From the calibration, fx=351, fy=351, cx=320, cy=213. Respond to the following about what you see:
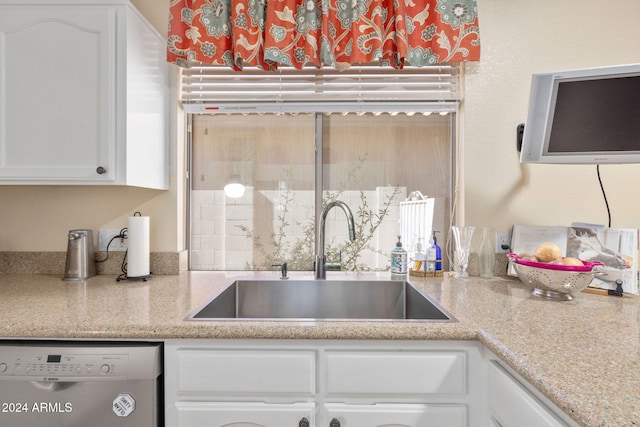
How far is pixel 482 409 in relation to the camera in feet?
3.34

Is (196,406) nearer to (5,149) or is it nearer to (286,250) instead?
(286,250)

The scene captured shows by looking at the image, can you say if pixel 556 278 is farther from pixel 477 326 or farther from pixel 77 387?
pixel 77 387

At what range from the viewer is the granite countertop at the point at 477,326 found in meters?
0.70

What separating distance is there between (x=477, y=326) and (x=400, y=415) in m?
0.34

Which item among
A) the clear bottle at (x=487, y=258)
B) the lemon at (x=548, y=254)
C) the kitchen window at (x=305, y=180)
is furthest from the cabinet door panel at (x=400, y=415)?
the kitchen window at (x=305, y=180)

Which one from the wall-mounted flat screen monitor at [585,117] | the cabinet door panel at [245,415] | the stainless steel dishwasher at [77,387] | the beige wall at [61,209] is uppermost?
the wall-mounted flat screen monitor at [585,117]

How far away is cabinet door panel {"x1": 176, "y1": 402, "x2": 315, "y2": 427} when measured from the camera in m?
1.03

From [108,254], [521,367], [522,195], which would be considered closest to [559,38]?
[522,195]

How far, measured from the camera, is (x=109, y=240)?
1.74 m

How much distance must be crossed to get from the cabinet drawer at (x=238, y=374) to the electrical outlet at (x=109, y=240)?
94 cm

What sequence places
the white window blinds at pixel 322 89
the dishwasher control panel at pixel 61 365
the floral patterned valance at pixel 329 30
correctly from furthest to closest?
the white window blinds at pixel 322 89 < the floral patterned valance at pixel 329 30 < the dishwasher control panel at pixel 61 365

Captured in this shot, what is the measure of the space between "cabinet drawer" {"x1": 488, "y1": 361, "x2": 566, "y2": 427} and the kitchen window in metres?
0.95

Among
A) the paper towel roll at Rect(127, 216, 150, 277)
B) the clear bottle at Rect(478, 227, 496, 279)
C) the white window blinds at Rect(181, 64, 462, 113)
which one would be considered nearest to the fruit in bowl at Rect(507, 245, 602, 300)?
the clear bottle at Rect(478, 227, 496, 279)

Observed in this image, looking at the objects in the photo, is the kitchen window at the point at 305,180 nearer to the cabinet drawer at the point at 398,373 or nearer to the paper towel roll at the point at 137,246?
the paper towel roll at the point at 137,246
